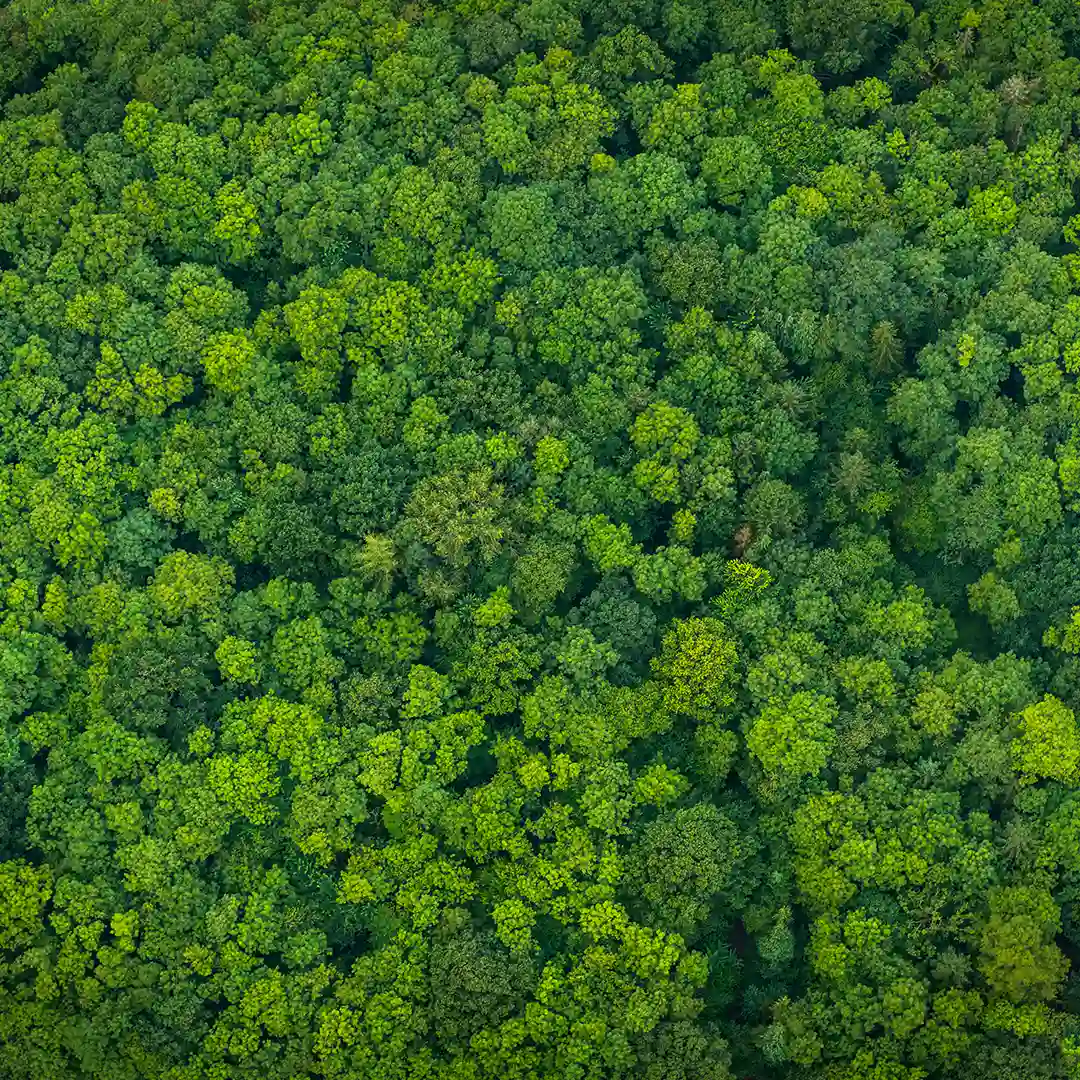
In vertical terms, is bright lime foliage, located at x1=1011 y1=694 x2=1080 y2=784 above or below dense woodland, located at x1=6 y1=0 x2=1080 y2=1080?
below

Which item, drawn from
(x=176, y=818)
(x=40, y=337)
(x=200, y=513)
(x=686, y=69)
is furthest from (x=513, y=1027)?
(x=686, y=69)

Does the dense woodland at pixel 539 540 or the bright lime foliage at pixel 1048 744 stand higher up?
the dense woodland at pixel 539 540

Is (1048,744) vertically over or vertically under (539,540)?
under

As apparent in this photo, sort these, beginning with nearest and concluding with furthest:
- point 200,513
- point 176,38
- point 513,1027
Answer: point 513,1027 → point 200,513 → point 176,38

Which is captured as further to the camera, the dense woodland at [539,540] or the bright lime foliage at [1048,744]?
the bright lime foliage at [1048,744]

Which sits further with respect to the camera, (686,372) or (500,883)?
(686,372)

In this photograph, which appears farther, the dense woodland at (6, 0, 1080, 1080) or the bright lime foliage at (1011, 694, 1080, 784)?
the bright lime foliage at (1011, 694, 1080, 784)

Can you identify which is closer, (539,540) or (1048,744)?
(1048,744)

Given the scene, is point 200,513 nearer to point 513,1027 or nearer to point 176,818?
point 176,818
